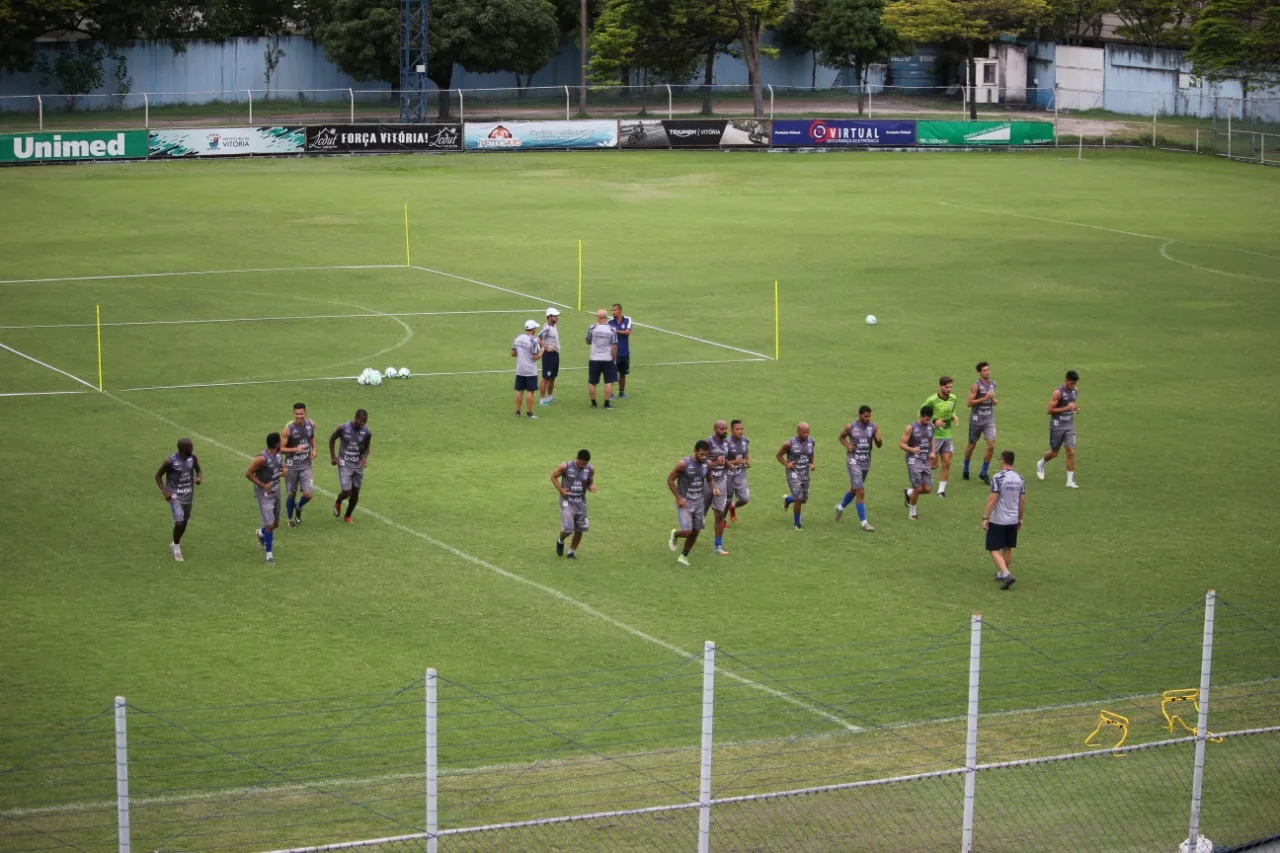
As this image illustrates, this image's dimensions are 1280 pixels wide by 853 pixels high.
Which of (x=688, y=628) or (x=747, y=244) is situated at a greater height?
(x=747, y=244)

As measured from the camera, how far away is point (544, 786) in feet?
51.2

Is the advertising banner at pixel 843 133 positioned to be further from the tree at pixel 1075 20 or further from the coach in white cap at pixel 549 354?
the coach in white cap at pixel 549 354

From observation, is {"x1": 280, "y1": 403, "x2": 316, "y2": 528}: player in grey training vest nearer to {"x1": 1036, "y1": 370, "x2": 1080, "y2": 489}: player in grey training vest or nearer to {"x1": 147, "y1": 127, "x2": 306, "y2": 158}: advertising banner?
{"x1": 1036, "y1": 370, "x2": 1080, "y2": 489}: player in grey training vest

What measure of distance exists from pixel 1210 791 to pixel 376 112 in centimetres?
7572

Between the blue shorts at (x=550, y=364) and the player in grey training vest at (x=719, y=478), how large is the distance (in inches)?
328

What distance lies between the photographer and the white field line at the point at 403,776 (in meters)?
15.0

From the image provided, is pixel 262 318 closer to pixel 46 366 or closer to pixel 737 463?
pixel 46 366

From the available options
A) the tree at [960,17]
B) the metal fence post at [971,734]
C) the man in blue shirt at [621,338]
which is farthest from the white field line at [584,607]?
A: the tree at [960,17]

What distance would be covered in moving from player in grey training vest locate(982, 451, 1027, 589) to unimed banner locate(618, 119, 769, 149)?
5245cm

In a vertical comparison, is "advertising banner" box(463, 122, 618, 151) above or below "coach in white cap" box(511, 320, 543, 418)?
above

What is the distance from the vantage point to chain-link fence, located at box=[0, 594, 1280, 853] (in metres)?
14.4

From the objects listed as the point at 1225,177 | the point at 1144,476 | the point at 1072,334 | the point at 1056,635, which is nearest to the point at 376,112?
the point at 1225,177

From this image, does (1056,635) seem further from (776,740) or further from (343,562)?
(343,562)

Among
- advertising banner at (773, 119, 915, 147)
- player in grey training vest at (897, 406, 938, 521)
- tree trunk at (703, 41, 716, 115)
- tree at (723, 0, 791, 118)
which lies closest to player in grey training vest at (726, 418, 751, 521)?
player in grey training vest at (897, 406, 938, 521)
